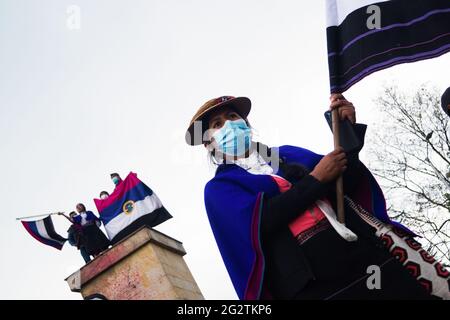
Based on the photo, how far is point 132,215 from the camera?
1005 centimetres

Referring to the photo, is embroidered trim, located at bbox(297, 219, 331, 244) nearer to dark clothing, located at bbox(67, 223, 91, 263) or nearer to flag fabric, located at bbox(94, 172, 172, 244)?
dark clothing, located at bbox(67, 223, 91, 263)

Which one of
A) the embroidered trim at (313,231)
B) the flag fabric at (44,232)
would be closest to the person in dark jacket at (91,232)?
the flag fabric at (44,232)

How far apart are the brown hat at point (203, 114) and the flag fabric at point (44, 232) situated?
8.69 metres

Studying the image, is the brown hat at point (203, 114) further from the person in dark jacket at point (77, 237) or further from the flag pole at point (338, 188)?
the person in dark jacket at point (77, 237)

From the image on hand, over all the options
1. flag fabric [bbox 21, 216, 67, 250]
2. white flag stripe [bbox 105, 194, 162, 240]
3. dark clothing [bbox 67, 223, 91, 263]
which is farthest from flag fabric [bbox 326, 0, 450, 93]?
flag fabric [bbox 21, 216, 67, 250]

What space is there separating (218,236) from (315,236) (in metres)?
0.50

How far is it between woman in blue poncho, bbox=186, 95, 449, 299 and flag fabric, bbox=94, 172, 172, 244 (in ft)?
26.1

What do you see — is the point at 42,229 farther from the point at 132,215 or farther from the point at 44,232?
the point at 132,215

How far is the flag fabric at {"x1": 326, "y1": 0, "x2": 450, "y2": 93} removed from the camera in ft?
8.49

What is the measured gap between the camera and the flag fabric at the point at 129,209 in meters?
9.97
